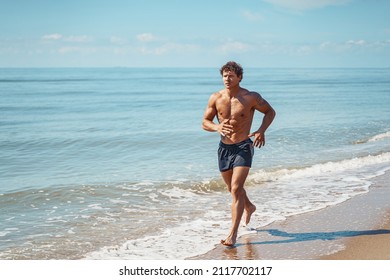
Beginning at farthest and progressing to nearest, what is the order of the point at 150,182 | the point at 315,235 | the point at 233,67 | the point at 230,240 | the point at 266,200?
the point at 150,182
the point at 266,200
the point at 315,235
the point at 230,240
the point at 233,67

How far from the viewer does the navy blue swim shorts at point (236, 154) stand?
5.36m

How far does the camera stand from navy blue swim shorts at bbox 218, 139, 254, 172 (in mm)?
5364

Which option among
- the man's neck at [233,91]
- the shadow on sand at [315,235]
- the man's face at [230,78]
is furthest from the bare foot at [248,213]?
the man's face at [230,78]

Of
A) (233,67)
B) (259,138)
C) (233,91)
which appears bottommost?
(259,138)

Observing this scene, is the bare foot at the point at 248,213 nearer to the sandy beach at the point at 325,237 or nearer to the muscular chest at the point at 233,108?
the sandy beach at the point at 325,237

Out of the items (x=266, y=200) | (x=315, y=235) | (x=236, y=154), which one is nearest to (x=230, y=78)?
(x=236, y=154)

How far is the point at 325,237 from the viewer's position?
5621mm

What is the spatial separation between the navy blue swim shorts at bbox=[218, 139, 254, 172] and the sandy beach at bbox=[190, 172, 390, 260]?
0.88 meters

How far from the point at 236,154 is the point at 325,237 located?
1.39 meters

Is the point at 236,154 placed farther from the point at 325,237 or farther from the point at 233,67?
the point at 325,237

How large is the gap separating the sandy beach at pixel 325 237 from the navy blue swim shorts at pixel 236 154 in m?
0.88

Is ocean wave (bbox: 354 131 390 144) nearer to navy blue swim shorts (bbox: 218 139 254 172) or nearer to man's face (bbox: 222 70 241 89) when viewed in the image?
Result: navy blue swim shorts (bbox: 218 139 254 172)
